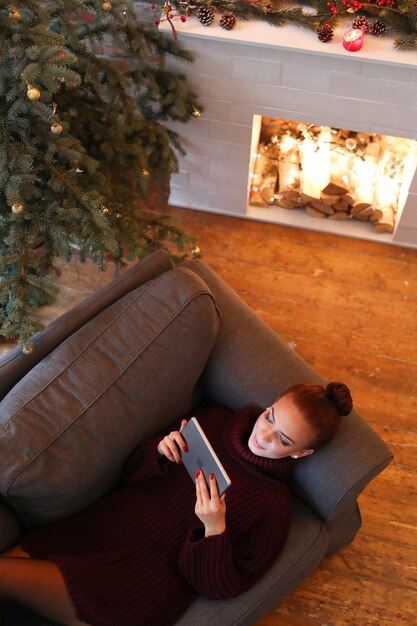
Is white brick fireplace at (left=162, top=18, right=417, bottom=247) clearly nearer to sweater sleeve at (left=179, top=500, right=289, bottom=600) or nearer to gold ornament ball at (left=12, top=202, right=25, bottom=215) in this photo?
gold ornament ball at (left=12, top=202, right=25, bottom=215)

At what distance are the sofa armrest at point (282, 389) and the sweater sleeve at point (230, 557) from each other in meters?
0.15

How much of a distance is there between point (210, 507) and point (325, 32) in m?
1.64

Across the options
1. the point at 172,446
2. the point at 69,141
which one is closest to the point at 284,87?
the point at 69,141

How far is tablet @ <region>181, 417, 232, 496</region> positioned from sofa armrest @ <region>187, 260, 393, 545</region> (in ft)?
0.95

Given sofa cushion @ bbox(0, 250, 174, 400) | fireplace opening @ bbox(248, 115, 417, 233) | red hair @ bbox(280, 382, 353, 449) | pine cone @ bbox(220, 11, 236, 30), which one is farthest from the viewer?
fireplace opening @ bbox(248, 115, 417, 233)

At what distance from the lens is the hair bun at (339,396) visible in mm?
1476

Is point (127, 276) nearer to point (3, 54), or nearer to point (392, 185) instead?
point (3, 54)

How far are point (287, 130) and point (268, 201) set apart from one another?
1.12ft

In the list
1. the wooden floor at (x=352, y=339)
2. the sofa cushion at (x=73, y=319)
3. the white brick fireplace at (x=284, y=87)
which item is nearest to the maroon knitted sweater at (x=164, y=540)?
the sofa cushion at (x=73, y=319)

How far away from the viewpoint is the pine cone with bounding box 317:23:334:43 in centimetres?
208

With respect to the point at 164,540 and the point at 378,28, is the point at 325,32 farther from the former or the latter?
the point at 164,540

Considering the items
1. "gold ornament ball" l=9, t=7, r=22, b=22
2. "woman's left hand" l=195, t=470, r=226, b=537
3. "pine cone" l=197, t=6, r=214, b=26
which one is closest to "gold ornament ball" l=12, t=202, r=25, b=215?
"gold ornament ball" l=9, t=7, r=22, b=22

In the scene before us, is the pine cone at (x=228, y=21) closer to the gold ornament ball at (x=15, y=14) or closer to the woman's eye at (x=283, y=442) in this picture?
the gold ornament ball at (x=15, y=14)

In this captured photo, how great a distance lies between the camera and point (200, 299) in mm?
1667
